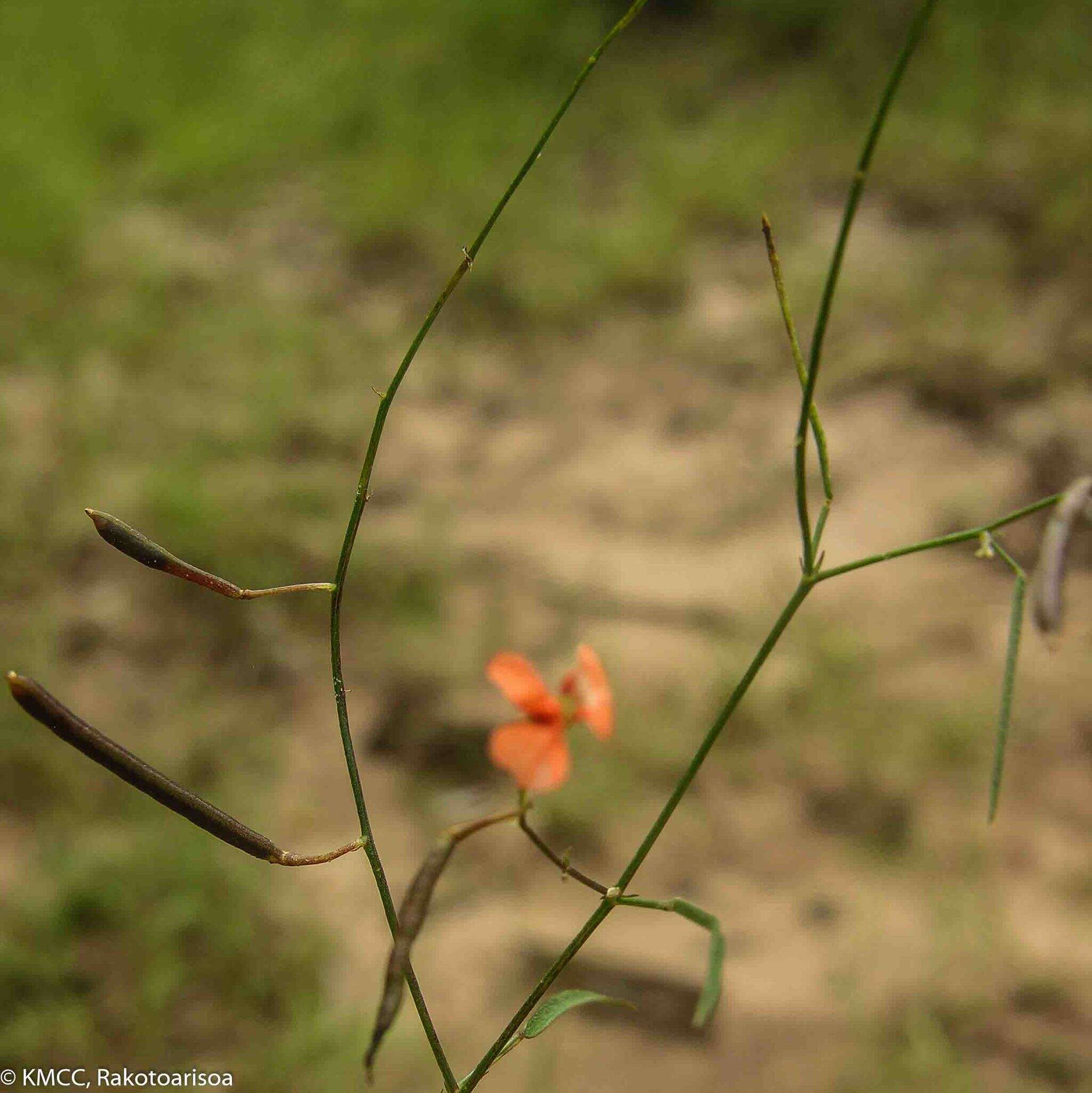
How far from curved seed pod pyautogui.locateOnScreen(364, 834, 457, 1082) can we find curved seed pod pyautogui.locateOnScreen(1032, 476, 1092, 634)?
7.5 inches

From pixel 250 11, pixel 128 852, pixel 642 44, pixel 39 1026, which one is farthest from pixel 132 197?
pixel 39 1026

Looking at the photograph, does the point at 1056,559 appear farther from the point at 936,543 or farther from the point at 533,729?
the point at 533,729

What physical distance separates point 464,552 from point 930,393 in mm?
929

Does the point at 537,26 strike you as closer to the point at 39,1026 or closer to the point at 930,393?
the point at 930,393

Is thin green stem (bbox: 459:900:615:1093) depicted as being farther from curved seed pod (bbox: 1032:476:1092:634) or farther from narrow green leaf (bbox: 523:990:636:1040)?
curved seed pod (bbox: 1032:476:1092:634)

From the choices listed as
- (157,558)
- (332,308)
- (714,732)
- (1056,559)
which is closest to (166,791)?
(157,558)

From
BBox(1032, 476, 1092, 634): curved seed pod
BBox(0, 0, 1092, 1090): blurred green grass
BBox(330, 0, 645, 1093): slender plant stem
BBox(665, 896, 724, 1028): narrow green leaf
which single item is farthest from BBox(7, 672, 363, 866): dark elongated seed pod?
BBox(0, 0, 1092, 1090): blurred green grass

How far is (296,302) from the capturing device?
2.55 metres

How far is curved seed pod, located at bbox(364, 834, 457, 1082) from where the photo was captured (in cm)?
31

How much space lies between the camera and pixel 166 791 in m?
0.40

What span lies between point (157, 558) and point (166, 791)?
0.27 ft

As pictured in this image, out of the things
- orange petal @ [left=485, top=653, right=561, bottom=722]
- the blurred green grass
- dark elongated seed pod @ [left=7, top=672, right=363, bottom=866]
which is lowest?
dark elongated seed pod @ [left=7, top=672, right=363, bottom=866]

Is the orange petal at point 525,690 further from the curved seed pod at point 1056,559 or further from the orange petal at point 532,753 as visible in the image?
the curved seed pod at point 1056,559

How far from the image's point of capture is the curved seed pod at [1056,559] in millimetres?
346
